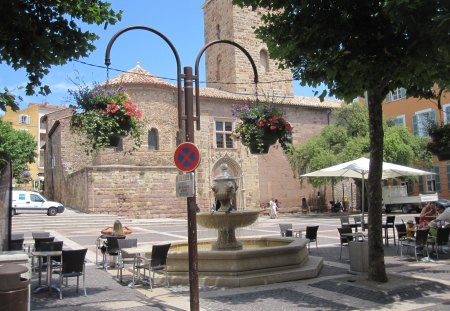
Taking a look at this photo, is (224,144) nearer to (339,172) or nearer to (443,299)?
(339,172)

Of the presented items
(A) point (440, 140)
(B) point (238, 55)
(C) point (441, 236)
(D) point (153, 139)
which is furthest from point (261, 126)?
(B) point (238, 55)

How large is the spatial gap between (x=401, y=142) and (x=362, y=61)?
24171mm

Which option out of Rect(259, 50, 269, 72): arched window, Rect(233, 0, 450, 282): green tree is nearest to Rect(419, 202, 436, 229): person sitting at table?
Rect(233, 0, 450, 282): green tree

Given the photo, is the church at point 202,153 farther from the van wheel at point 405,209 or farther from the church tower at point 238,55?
the van wheel at point 405,209

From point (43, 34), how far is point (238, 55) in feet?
106

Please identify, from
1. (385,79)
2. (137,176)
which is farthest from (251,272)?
(137,176)

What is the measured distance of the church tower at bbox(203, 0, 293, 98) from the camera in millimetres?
37250

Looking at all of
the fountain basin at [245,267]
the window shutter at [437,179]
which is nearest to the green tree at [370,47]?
the fountain basin at [245,267]

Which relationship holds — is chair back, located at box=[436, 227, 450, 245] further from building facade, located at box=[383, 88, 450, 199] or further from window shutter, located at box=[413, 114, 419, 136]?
window shutter, located at box=[413, 114, 419, 136]

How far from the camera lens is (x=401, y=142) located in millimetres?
29047

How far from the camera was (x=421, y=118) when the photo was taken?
31.7 m

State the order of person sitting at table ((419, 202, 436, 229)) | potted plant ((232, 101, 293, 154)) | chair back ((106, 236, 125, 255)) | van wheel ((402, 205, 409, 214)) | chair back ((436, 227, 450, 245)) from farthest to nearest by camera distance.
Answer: van wheel ((402, 205, 409, 214))
person sitting at table ((419, 202, 436, 229))
chair back ((436, 227, 450, 245))
chair back ((106, 236, 125, 255))
potted plant ((232, 101, 293, 154))

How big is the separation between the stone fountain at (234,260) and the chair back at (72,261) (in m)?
1.82

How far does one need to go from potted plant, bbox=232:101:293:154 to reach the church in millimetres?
16554
